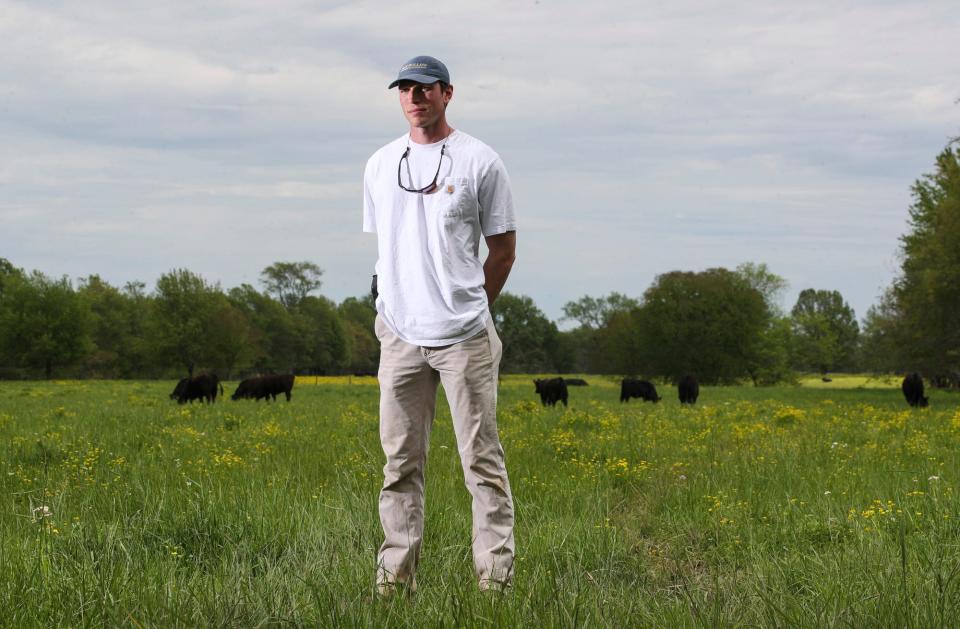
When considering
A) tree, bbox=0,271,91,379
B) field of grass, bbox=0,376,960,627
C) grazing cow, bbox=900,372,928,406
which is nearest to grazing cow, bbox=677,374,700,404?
Result: grazing cow, bbox=900,372,928,406

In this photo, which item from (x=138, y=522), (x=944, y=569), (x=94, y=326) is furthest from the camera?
(x=94, y=326)

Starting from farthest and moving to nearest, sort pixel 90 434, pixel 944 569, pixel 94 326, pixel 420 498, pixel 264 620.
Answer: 1. pixel 94 326
2. pixel 90 434
3. pixel 420 498
4. pixel 944 569
5. pixel 264 620

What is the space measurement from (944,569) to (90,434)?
10812 millimetres

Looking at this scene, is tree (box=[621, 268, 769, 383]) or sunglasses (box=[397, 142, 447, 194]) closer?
sunglasses (box=[397, 142, 447, 194])

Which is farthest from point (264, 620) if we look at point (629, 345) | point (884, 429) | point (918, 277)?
point (629, 345)

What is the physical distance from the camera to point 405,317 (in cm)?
453

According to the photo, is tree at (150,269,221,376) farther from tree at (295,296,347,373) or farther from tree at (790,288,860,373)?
tree at (790,288,860,373)

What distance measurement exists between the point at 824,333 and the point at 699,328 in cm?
6196

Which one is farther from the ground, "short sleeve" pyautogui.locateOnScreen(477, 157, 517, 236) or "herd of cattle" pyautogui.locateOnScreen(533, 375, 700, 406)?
"short sleeve" pyautogui.locateOnScreen(477, 157, 517, 236)

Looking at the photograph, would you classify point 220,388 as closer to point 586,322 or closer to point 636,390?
point 636,390

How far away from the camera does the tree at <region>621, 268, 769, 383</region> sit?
77062 mm

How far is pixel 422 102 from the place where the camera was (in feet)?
15.0

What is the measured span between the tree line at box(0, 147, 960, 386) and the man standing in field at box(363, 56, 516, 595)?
2805cm

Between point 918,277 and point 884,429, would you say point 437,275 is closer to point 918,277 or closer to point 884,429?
point 884,429
